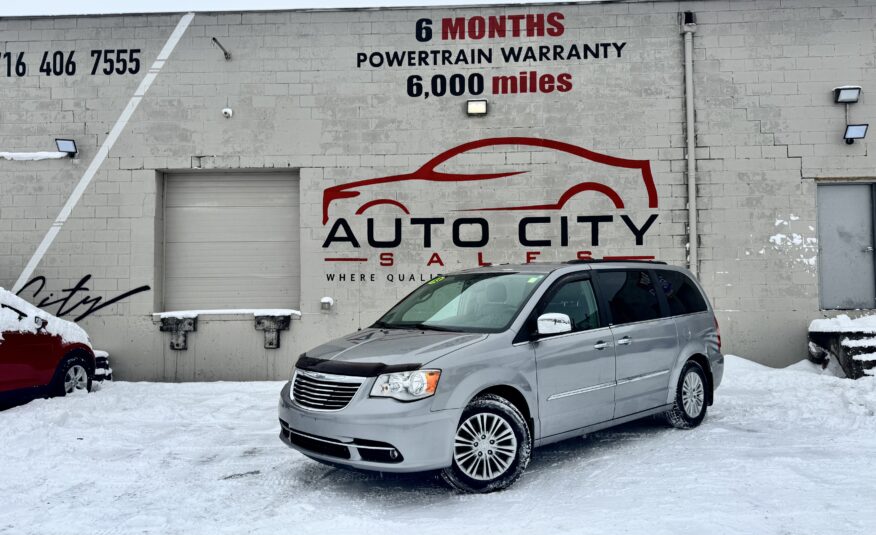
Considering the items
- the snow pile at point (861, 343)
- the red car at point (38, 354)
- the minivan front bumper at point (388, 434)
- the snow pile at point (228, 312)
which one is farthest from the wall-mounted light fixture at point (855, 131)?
the red car at point (38, 354)

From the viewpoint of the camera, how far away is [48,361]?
8.39 meters

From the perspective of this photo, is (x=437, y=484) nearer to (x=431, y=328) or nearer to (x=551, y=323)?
(x=431, y=328)

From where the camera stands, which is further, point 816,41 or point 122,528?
point 816,41

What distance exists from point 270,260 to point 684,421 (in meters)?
7.25

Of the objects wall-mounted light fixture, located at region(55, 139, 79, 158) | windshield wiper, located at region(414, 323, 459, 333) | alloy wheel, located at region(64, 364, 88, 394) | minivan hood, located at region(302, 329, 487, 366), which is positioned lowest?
alloy wheel, located at region(64, 364, 88, 394)

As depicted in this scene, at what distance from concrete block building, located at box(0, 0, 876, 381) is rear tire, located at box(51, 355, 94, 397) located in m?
1.66

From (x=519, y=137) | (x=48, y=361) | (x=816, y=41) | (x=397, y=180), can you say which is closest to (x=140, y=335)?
(x=48, y=361)

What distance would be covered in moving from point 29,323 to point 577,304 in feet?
23.0

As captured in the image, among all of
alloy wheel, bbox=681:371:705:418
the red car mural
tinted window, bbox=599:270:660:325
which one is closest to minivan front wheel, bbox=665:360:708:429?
alloy wheel, bbox=681:371:705:418

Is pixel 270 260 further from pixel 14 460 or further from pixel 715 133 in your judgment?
pixel 715 133

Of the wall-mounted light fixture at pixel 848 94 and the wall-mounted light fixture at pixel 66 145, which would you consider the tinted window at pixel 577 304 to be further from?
the wall-mounted light fixture at pixel 66 145

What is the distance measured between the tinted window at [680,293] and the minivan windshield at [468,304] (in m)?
1.86

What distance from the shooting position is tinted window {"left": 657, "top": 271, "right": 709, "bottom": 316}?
22.3 ft

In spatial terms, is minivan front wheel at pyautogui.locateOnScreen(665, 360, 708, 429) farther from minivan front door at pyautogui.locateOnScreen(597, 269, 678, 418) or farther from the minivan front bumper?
the minivan front bumper
